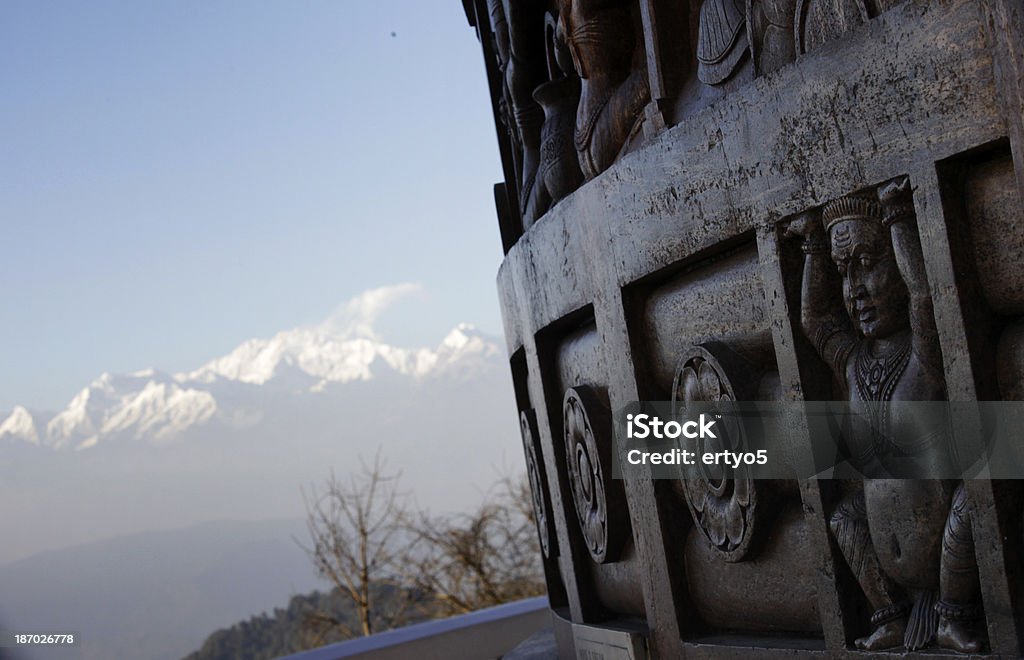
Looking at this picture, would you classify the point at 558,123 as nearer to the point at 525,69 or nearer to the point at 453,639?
the point at 525,69

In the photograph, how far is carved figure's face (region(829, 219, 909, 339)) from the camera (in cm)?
165

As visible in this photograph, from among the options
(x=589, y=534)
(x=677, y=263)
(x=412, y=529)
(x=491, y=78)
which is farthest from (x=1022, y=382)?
(x=412, y=529)

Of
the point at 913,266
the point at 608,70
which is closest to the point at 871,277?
the point at 913,266

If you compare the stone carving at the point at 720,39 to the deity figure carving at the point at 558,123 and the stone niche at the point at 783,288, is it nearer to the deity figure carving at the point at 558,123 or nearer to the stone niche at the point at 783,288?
the stone niche at the point at 783,288

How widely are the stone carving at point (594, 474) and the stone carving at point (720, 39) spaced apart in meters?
0.84

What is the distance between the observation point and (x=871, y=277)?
166 cm

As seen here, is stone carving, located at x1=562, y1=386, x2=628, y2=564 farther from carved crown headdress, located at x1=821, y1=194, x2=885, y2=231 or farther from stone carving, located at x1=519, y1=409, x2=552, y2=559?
carved crown headdress, located at x1=821, y1=194, x2=885, y2=231

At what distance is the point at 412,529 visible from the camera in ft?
29.3

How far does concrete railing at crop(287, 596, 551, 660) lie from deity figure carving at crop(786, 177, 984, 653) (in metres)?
2.97

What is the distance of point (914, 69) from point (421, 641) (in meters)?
3.65

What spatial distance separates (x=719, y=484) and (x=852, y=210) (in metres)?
0.63

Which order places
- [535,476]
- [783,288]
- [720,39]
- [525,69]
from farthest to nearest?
[535,476] < [525,69] < [720,39] < [783,288]

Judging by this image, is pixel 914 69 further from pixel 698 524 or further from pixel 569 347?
pixel 569 347

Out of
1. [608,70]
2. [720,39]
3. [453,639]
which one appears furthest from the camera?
[453,639]
